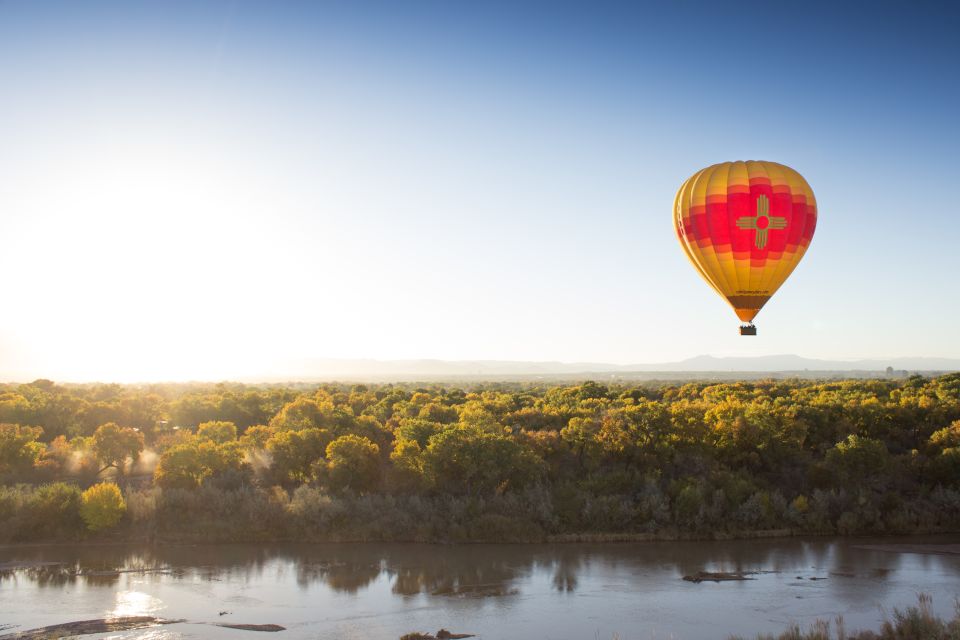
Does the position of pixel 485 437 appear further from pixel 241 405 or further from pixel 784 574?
pixel 241 405

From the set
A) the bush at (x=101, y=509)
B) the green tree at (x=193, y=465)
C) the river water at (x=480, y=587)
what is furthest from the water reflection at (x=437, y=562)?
the green tree at (x=193, y=465)

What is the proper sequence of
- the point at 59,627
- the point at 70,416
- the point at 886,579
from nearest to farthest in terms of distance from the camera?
1. the point at 59,627
2. the point at 886,579
3. the point at 70,416

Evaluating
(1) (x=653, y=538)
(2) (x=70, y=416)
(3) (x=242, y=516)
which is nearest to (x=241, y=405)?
(2) (x=70, y=416)

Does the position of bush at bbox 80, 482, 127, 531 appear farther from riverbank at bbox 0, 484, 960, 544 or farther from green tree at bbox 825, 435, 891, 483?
green tree at bbox 825, 435, 891, 483

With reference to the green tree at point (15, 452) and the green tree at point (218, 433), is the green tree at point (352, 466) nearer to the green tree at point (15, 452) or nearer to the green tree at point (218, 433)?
the green tree at point (218, 433)

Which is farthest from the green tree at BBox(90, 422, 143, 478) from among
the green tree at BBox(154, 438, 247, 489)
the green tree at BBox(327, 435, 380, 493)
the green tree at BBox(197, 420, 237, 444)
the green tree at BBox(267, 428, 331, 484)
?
the green tree at BBox(327, 435, 380, 493)

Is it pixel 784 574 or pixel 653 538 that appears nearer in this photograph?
pixel 784 574

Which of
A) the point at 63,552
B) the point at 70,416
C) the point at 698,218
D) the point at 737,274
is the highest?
the point at 698,218
